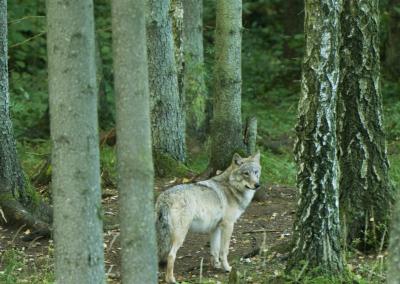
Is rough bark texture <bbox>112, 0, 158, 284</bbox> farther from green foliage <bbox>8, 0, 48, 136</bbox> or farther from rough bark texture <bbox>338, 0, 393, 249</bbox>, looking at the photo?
green foliage <bbox>8, 0, 48, 136</bbox>

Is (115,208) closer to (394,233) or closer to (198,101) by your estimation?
(198,101)

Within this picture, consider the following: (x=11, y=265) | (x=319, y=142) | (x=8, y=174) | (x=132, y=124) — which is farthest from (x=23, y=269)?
(x=132, y=124)

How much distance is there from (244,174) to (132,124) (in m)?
5.04

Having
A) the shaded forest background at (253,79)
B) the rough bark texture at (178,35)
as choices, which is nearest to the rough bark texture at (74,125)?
the shaded forest background at (253,79)

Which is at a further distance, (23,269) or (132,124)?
(23,269)

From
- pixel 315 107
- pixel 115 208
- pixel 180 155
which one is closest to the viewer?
pixel 315 107

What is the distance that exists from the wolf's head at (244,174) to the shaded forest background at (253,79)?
3.44 m

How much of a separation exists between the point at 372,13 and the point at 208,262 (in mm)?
3361

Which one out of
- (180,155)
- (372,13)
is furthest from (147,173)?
(180,155)

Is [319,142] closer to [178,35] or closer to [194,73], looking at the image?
[178,35]

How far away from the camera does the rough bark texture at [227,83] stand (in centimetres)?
1301

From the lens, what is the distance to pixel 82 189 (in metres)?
5.62

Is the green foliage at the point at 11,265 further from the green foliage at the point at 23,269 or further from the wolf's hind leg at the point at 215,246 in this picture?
the wolf's hind leg at the point at 215,246

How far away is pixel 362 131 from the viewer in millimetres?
9297
